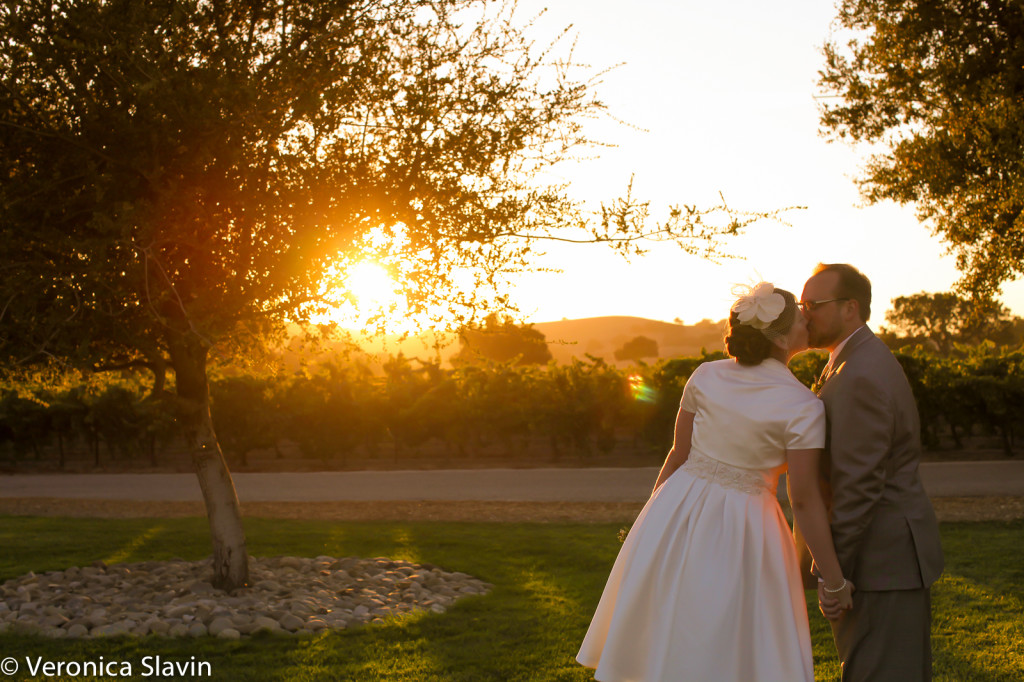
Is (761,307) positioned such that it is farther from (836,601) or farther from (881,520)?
(836,601)

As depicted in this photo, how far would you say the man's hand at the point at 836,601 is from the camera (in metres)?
3.17

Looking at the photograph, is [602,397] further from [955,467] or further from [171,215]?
[171,215]

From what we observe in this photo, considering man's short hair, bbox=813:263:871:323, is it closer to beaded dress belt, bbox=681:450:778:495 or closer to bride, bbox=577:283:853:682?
bride, bbox=577:283:853:682

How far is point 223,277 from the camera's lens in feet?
20.5

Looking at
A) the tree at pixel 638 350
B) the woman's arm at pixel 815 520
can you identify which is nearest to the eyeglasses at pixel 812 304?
the woman's arm at pixel 815 520

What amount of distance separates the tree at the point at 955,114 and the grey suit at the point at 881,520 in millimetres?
9380

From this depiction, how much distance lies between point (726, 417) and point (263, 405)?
18.0 m

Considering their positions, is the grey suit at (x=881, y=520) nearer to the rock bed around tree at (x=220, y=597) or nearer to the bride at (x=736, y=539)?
the bride at (x=736, y=539)

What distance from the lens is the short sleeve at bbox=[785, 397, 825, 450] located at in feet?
10.5

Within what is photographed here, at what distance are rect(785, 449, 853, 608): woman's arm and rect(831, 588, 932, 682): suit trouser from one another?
11cm

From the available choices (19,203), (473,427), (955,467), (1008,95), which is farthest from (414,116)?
(473,427)

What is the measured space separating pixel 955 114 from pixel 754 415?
10.7 meters
